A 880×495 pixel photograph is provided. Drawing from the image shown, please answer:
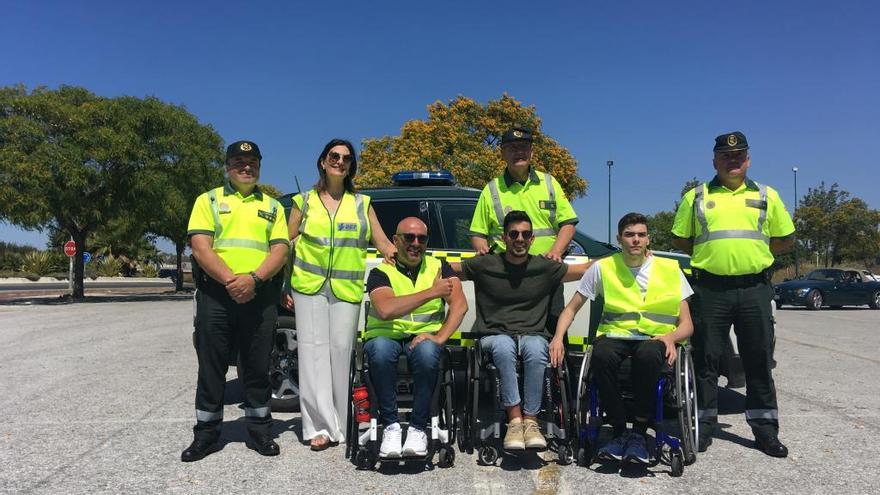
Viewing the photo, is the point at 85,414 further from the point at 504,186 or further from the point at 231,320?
the point at 504,186

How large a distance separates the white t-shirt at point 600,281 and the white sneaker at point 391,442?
4.79ft

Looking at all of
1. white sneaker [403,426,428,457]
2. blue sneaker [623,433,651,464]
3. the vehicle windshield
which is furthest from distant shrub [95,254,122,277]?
blue sneaker [623,433,651,464]

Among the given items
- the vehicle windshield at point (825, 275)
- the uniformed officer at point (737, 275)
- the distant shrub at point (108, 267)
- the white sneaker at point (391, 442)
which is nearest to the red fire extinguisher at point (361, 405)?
the white sneaker at point (391, 442)

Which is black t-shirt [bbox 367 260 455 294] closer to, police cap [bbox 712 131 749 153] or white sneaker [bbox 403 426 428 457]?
white sneaker [bbox 403 426 428 457]

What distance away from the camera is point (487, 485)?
11.3ft

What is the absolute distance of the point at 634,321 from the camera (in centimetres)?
395

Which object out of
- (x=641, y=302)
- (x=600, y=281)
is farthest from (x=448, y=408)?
(x=641, y=302)

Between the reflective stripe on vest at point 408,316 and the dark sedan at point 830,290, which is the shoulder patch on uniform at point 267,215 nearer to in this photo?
the reflective stripe on vest at point 408,316

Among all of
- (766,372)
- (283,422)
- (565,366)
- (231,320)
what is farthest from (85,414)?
(766,372)

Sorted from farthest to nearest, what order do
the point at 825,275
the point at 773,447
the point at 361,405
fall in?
the point at 825,275 < the point at 773,447 < the point at 361,405

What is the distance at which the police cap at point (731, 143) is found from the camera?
13.6 feet

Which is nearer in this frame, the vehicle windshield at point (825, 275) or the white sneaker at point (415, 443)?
the white sneaker at point (415, 443)

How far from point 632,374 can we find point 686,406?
35cm

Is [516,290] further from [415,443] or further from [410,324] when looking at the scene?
[415,443]
